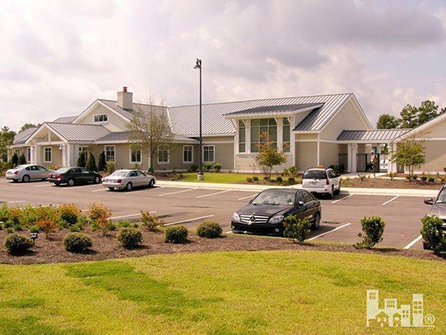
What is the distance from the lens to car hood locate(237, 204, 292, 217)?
14.1 metres

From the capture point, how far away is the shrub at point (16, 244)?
10133 millimetres

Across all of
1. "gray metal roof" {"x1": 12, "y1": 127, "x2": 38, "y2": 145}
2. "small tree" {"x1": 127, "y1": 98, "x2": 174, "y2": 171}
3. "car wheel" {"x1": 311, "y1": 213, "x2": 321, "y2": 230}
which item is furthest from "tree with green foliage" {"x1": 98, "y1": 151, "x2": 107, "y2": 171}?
"car wheel" {"x1": 311, "y1": 213, "x2": 321, "y2": 230}

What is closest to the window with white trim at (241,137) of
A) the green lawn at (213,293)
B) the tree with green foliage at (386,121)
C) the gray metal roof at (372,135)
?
the gray metal roof at (372,135)

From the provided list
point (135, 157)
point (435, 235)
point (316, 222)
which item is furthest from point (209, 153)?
point (435, 235)

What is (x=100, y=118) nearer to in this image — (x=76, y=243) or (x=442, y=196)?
(x=76, y=243)

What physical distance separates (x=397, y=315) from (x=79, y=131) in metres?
44.8

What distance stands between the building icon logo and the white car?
19.2 m

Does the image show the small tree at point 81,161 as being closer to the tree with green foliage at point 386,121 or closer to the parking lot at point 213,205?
the parking lot at point 213,205

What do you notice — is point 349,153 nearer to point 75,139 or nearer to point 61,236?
point 75,139

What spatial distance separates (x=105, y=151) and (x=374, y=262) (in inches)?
1590

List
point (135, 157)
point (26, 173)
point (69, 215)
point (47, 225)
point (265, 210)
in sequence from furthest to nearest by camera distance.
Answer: point (135, 157), point (26, 173), point (69, 215), point (265, 210), point (47, 225)

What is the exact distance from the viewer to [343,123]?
43.7 meters

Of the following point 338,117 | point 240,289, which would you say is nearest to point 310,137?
point 338,117

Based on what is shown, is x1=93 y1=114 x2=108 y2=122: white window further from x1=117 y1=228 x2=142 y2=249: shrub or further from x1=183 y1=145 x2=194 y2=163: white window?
x1=117 y1=228 x2=142 y2=249: shrub
